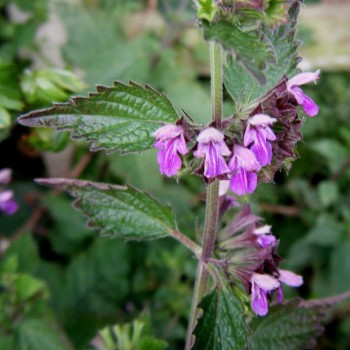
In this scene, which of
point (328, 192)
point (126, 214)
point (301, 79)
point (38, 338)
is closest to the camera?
point (301, 79)

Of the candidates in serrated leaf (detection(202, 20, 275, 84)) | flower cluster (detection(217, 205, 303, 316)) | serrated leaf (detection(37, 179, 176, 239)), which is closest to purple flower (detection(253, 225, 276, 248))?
flower cluster (detection(217, 205, 303, 316))

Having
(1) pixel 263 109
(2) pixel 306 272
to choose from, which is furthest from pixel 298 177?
(1) pixel 263 109

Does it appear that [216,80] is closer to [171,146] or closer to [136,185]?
[171,146]

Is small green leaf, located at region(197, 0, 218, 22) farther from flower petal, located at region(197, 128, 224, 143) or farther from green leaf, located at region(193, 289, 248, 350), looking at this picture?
green leaf, located at region(193, 289, 248, 350)

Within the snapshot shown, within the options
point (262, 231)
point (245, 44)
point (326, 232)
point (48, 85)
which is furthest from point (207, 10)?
point (326, 232)

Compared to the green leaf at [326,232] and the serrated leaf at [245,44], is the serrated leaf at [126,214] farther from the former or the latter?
the green leaf at [326,232]

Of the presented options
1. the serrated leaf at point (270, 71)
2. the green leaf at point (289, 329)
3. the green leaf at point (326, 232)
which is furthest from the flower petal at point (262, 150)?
the green leaf at point (326, 232)

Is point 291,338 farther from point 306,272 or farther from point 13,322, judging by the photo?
point 306,272
